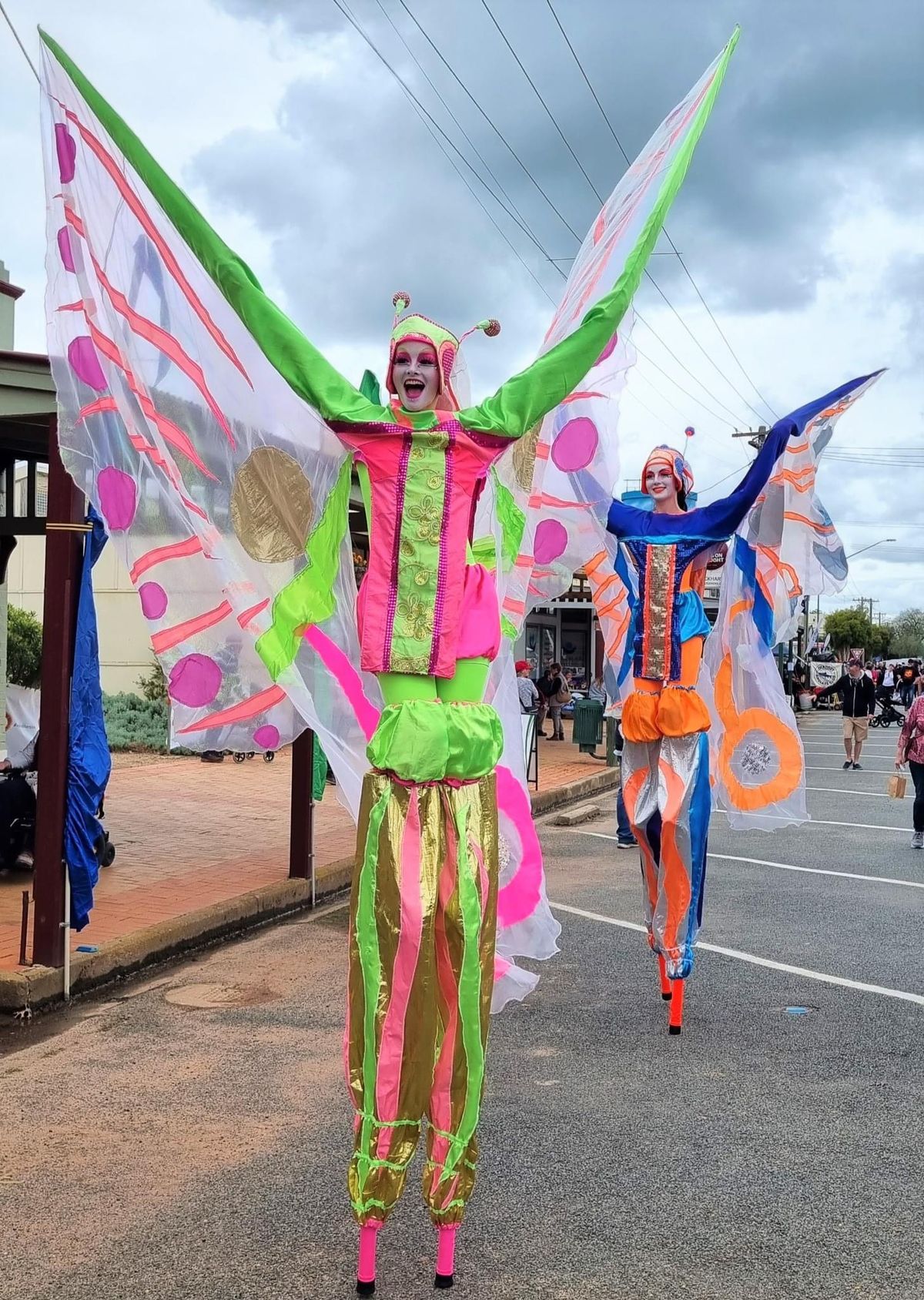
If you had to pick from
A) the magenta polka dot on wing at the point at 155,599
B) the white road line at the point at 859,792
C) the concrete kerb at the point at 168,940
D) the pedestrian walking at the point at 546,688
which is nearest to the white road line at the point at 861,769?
the white road line at the point at 859,792

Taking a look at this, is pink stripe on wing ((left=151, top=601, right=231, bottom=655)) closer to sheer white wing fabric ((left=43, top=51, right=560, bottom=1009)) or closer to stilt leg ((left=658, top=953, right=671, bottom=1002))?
sheer white wing fabric ((left=43, top=51, right=560, bottom=1009))

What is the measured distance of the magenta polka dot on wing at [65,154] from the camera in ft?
11.3

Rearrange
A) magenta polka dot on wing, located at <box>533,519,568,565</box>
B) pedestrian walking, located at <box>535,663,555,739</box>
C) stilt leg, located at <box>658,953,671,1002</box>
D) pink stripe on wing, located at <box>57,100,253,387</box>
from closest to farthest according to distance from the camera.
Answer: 1. pink stripe on wing, located at <box>57,100,253,387</box>
2. magenta polka dot on wing, located at <box>533,519,568,565</box>
3. stilt leg, located at <box>658,953,671,1002</box>
4. pedestrian walking, located at <box>535,663,555,739</box>

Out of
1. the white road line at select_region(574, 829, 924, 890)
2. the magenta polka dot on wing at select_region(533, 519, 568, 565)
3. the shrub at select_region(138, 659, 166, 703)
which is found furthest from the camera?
the shrub at select_region(138, 659, 166, 703)

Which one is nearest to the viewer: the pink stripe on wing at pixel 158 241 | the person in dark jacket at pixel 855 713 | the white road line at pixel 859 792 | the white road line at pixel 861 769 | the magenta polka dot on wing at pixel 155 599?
the pink stripe on wing at pixel 158 241

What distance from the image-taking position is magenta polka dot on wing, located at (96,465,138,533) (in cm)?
346

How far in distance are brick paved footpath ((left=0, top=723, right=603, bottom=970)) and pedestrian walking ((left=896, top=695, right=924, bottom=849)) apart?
420 centimetres

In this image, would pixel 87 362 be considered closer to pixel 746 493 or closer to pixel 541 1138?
pixel 746 493

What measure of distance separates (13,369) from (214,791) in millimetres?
7931

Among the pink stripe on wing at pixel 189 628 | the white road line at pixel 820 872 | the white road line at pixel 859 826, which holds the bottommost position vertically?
the white road line at pixel 820 872

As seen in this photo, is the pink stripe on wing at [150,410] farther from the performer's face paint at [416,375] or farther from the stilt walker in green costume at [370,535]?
the performer's face paint at [416,375]

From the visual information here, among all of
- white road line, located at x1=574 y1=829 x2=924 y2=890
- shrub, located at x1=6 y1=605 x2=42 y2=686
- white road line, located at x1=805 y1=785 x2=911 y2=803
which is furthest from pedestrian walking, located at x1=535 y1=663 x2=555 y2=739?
white road line, located at x1=574 y1=829 x2=924 y2=890

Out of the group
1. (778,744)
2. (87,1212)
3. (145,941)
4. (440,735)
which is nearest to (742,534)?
(778,744)

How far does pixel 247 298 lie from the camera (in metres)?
2.97
